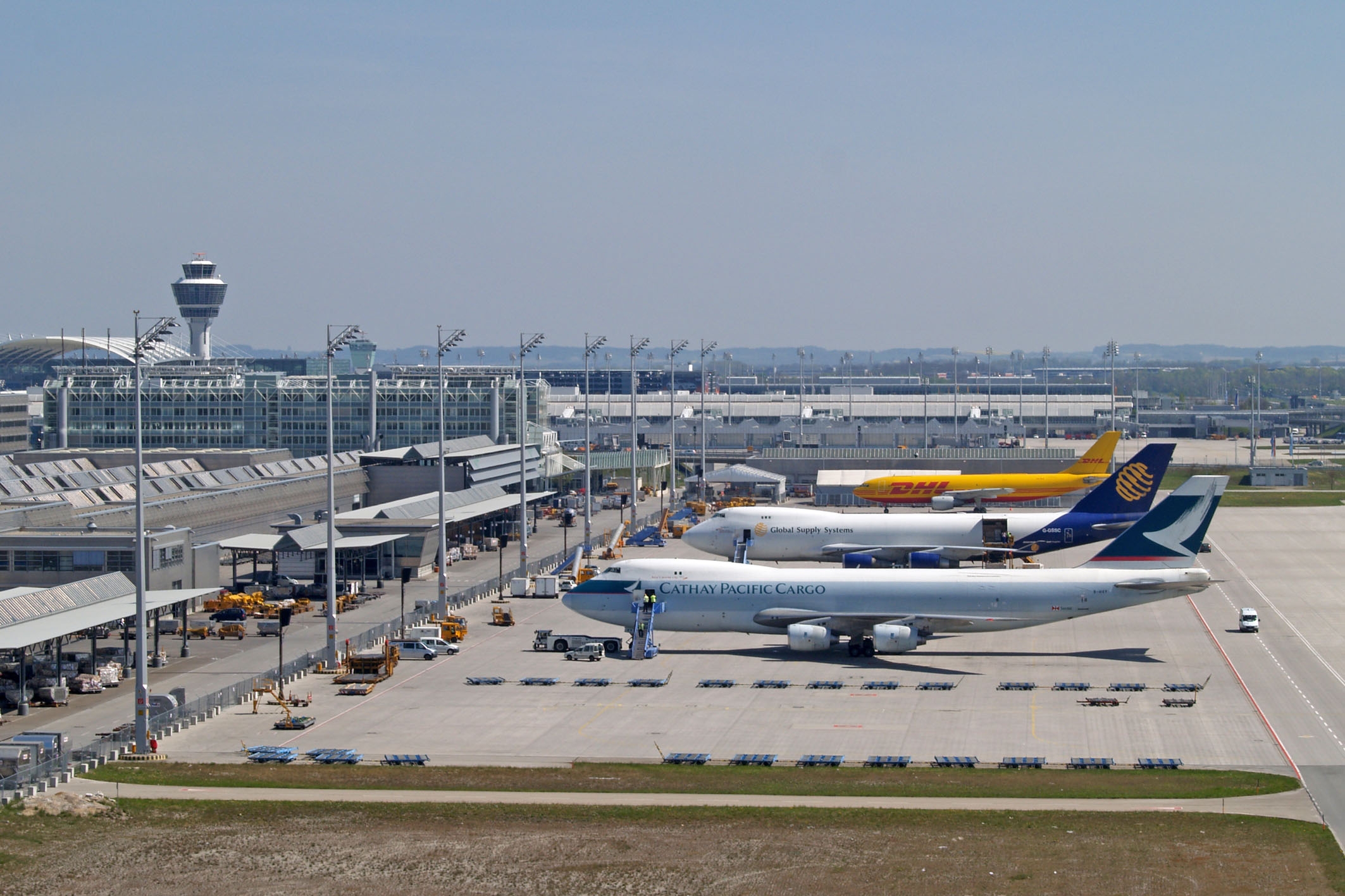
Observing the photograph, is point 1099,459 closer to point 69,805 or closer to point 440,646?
point 440,646

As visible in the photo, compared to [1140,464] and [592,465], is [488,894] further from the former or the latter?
[592,465]

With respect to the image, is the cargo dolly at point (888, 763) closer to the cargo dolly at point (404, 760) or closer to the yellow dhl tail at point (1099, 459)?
the cargo dolly at point (404, 760)

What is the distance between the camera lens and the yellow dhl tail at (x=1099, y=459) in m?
152

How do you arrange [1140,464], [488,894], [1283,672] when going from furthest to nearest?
[1140,464] < [1283,672] < [488,894]

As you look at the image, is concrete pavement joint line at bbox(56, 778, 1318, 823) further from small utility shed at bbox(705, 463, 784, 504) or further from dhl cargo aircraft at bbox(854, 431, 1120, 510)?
small utility shed at bbox(705, 463, 784, 504)

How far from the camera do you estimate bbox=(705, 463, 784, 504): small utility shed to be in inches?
6909

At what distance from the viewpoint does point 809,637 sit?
76.6 m

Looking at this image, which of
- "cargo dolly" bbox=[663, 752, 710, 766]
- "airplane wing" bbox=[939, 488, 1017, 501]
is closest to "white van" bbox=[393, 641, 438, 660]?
"cargo dolly" bbox=[663, 752, 710, 766]

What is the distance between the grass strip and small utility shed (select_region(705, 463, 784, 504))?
120m

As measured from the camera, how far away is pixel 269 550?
101 metres

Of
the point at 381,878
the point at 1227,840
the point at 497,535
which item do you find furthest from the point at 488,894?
the point at 497,535

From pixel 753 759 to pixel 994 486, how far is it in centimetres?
9749

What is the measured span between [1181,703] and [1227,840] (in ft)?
69.8

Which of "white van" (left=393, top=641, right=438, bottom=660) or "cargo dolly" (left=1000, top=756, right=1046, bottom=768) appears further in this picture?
"white van" (left=393, top=641, right=438, bottom=660)
